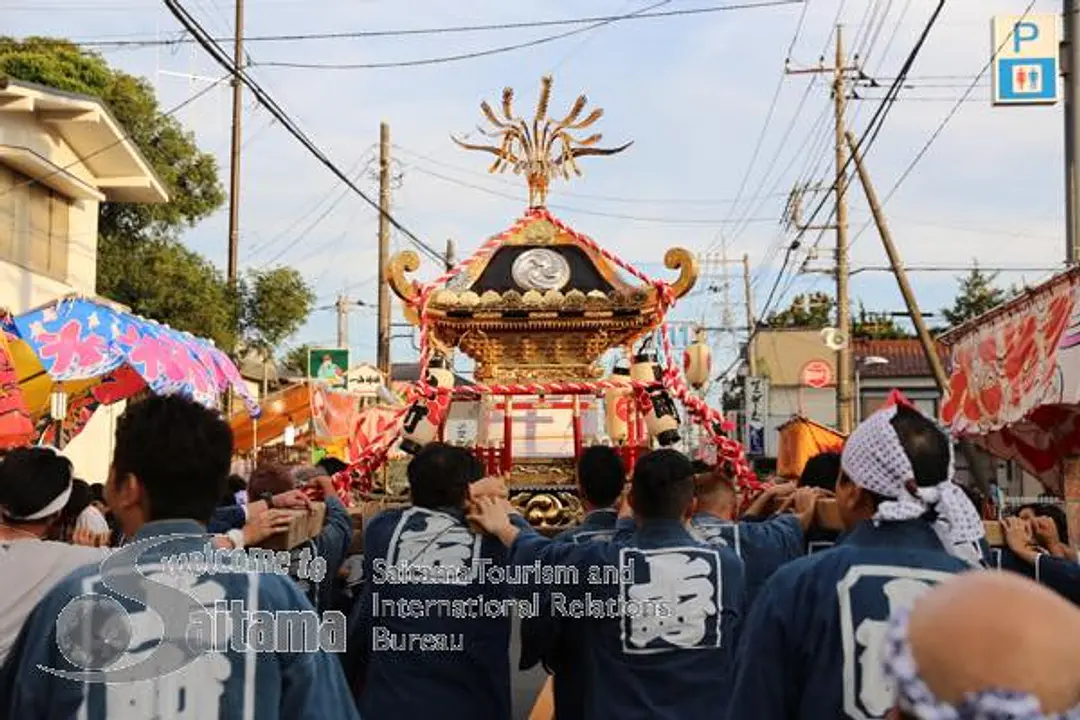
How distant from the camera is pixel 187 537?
262 cm

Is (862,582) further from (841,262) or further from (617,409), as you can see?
(841,262)

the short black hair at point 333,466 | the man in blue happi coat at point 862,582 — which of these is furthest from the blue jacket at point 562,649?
the short black hair at point 333,466

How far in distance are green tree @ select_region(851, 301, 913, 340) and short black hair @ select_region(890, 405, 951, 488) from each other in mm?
39720

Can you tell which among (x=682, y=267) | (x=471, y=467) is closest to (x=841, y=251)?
(x=682, y=267)

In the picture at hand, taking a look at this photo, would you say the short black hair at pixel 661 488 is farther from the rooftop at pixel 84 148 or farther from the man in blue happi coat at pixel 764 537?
the rooftop at pixel 84 148

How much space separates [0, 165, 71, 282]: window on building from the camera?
1683 cm

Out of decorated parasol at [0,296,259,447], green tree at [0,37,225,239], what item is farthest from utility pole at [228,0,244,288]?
decorated parasol at [0,296,259,447]

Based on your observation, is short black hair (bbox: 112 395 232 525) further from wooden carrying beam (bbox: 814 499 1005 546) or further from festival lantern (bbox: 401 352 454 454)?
festival lantern (bbox: 401 352 454 454)

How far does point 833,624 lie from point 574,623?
1.86 m

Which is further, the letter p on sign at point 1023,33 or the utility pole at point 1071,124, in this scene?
the letter p on sign at point 1023,33

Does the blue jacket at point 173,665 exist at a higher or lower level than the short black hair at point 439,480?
lower

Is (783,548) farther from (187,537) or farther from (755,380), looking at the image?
(755,380)

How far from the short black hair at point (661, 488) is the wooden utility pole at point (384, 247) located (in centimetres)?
2302

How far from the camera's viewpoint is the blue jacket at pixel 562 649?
4.64 meters
